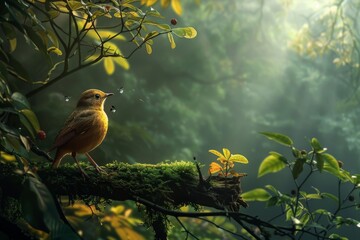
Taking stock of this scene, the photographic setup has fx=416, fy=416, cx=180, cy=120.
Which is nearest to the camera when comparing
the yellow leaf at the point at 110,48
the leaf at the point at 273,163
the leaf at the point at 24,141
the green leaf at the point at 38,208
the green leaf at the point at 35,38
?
the green leaf at the point at 38,208

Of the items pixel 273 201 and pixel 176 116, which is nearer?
pixel 273 201

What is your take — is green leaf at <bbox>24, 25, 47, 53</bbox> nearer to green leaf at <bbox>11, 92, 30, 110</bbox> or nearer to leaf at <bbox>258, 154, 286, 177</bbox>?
green leaf at <bbox>11, 92, 30, 110</bbox>

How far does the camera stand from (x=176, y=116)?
9008 mm

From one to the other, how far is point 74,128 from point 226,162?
0.59 metres

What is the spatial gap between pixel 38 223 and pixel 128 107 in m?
5.39

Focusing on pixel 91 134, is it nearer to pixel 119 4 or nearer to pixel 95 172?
pixel 95 172

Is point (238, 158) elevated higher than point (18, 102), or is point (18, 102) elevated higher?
point (238, 158)

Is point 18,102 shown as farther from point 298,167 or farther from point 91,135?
point 298,167

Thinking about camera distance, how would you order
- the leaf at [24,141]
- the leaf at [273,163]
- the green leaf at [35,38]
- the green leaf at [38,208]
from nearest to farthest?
1. the green leaf at [38,208]
2. the leaf at [273,163]
3. the leaf at [24,141]
4. the green leaf at [35,38]

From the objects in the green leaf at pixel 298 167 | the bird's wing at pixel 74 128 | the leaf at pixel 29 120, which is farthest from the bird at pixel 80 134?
the green leaf at pixel 298 167

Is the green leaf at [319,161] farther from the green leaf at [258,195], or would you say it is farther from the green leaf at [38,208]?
the green leaf at [38,208]

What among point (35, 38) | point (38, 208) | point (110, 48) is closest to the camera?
point (38, 208)

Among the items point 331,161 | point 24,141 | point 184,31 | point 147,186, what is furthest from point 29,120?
point 331,161

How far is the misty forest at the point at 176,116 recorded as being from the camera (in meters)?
1.25
